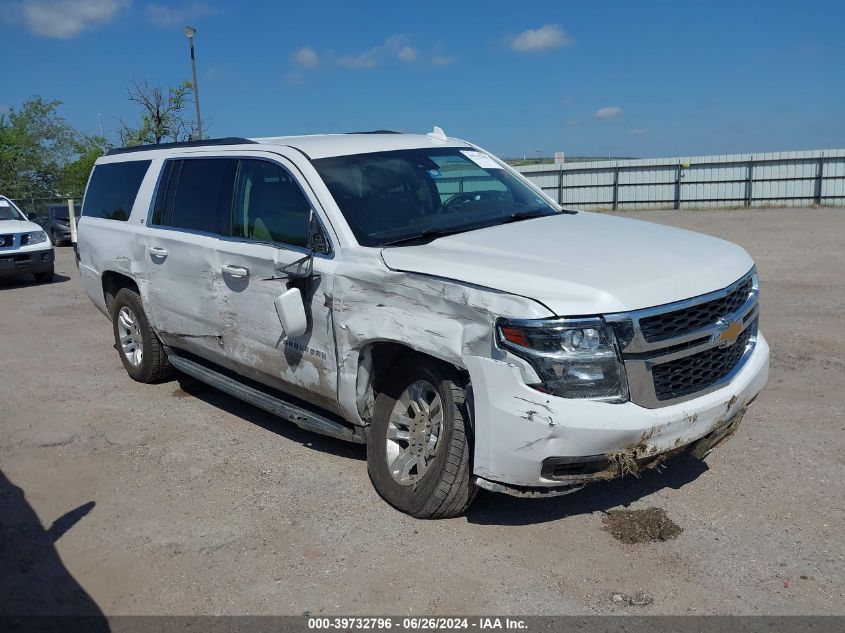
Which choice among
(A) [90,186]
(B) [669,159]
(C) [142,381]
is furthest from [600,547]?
(B) [669,159]

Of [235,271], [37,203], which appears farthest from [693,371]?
[37,203]

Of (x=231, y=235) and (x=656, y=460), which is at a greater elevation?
(x=231, y=235)

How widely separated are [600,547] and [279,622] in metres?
1.59

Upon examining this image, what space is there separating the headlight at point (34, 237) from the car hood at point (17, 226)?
8cm

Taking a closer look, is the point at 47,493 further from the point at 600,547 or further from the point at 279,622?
the point at 600,547

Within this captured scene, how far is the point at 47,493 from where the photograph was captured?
4.72 metres

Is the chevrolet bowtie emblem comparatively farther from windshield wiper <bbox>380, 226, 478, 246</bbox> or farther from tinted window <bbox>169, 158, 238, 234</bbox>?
tinted window <bbox>169, 158, 238, 234</bbox>

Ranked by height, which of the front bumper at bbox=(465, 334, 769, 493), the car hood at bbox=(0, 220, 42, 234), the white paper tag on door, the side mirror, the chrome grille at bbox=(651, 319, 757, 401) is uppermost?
the white paper tag on door

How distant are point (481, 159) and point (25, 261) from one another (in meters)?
11.4

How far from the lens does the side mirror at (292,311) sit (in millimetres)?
4402

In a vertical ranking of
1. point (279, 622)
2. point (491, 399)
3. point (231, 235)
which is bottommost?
point (279, 622)

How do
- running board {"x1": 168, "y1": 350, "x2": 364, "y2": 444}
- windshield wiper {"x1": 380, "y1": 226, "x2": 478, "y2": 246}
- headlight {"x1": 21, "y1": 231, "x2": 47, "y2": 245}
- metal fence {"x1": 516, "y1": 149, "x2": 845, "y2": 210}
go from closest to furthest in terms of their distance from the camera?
windshield wiper {"x1": 380, "y1": 226, "x2": 478, "y2": 246} → running board {"x1": 168, "y1": 350, "x2": 364, "y2": 444} → headlight {"x1": 21, "y1": 231, "x2": 47, "y2": 245} → metal fence {"x1": 516, "y1": 149, "x2": 845, "y2": 210}

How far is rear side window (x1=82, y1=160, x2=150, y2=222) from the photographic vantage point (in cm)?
654

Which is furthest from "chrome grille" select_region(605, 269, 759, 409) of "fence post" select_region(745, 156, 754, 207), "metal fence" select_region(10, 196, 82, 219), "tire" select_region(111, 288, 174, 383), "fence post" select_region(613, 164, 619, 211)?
"metal fence" select_region(10, 196, 82, 219)
